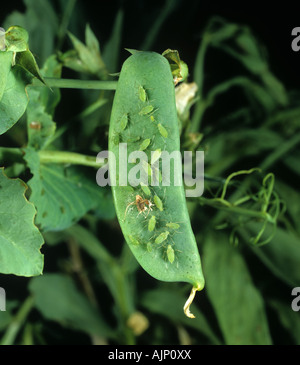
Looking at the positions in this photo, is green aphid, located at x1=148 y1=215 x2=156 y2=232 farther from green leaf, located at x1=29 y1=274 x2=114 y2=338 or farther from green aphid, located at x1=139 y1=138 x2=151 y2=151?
green leaf, located at x1=29 y1=274 x2=114 y2=338

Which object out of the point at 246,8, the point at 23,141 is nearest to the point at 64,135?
the point at 23,141

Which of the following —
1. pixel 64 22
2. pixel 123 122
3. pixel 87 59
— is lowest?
pixel 123 122

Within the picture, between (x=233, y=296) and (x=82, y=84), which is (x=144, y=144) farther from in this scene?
(x=233, y=296)

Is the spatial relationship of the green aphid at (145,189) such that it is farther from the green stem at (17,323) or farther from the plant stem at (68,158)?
the green stem at (17,323)

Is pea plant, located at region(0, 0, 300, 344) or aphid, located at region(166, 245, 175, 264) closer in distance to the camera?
aphid, located at region(166, 245, 175, 264)

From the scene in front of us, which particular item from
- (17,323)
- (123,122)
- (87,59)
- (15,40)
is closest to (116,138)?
(123,122)

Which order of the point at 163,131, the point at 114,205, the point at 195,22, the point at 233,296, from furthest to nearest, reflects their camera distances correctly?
1. the point at 195,22
2. the point at 233,296
3. the point at 114,205
4. the point at 163,131

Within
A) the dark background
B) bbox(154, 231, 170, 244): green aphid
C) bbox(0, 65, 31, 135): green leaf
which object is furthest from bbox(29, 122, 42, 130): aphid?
the dark background
